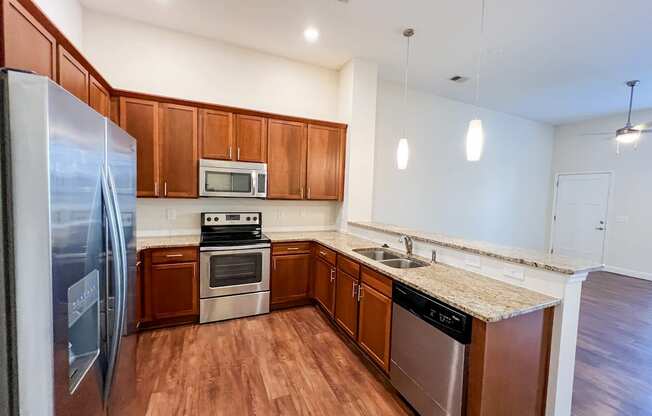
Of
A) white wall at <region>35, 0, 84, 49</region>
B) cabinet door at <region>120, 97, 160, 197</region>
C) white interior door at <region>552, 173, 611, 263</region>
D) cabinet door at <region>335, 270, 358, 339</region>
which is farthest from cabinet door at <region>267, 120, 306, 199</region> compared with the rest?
white interior door at <region>552, 173, 611, 263</region>

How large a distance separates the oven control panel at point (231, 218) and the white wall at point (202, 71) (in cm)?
143

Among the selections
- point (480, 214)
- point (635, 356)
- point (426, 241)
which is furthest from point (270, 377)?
point (480, 214)

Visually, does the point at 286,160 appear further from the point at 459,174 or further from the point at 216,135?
the point at 459,174

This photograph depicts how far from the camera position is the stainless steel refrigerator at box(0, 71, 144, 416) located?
2.25 ft

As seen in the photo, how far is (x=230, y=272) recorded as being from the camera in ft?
10.3

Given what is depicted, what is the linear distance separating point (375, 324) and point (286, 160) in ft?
7.53

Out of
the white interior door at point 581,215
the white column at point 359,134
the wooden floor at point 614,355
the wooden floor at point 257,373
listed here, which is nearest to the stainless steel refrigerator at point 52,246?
the wooden floor at point 257,373

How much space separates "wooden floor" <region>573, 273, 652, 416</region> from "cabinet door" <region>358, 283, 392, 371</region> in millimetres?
1387

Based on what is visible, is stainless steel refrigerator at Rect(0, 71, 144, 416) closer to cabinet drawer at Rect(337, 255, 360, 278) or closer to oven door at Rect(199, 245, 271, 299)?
cabinet drawer at Rect(337, 255, 360, 278)

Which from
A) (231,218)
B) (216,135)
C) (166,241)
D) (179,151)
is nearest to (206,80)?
(216,135)

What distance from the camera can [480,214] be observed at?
5762mm

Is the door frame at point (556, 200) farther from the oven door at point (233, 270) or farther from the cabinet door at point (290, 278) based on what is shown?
the oven door at point (233, 270)

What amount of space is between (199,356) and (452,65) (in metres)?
4.64

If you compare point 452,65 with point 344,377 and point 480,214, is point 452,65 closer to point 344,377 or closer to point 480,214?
point 480,214
